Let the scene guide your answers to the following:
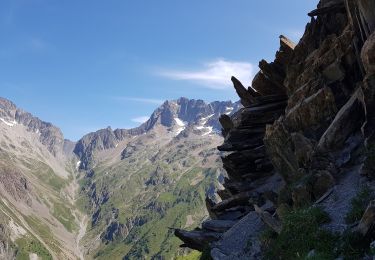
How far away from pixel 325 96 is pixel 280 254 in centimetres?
1666

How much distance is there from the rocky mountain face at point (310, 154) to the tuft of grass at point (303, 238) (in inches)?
2.5

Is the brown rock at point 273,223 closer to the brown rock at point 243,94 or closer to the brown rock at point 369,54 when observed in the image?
the brown rock at point 369,54

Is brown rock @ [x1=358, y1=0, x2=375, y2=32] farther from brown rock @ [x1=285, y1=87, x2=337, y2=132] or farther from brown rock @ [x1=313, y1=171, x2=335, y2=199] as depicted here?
brown rock @ [x1=313, y1=171, x2=335, y2=199]

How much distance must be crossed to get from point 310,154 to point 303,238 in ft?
38.0

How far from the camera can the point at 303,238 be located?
23625mm

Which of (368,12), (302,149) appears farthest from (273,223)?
(368,12)

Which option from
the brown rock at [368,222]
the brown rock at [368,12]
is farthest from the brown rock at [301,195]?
the brown rock at [368,12]

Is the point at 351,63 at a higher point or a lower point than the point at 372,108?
higher

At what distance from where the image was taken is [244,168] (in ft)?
181

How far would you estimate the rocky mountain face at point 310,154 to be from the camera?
78.1ft

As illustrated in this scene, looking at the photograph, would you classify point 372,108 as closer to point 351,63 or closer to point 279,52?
point 351,63

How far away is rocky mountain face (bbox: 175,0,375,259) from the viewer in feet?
78.1

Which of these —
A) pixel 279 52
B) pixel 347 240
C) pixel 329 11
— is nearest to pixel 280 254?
pixel 347 240

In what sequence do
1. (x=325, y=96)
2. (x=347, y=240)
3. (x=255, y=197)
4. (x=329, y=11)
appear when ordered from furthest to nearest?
(x=255, y=197)
(x=329, y=11)
(x=325, y=96)
(x=347, y=240)
